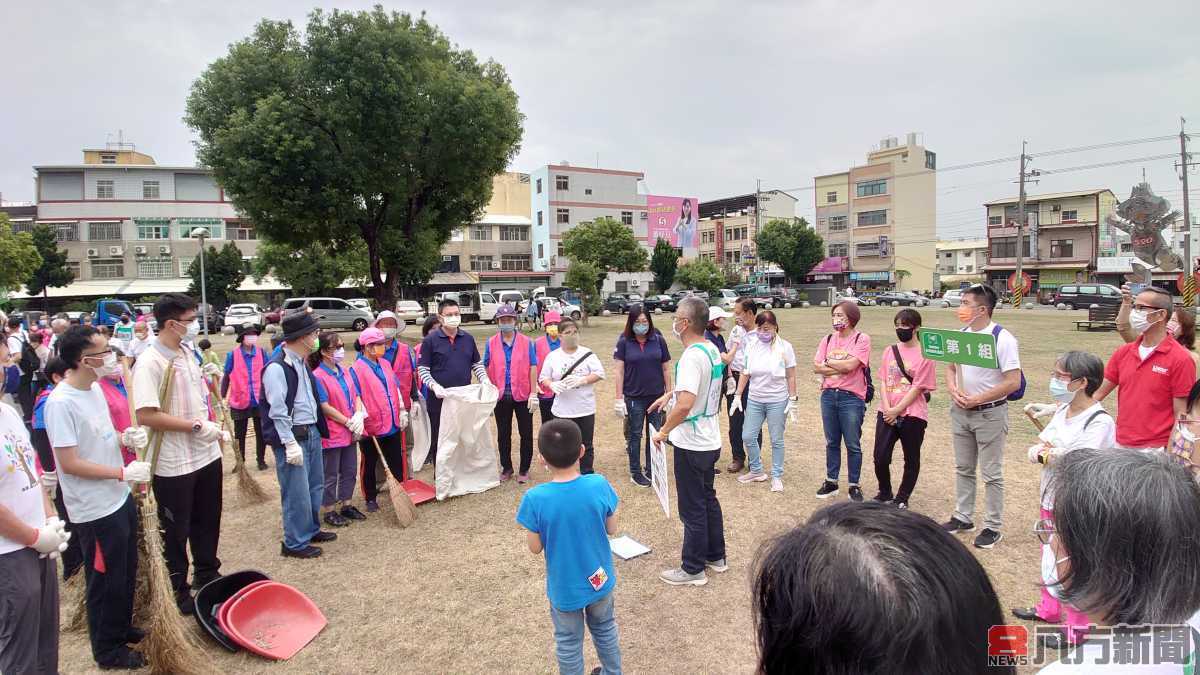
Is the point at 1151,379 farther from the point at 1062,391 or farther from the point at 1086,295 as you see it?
the point at 1086,295

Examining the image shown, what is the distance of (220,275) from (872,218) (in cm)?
5478

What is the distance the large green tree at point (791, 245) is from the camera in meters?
50.0

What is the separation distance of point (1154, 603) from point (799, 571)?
76 cm

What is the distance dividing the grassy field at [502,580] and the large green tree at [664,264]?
4117 cm

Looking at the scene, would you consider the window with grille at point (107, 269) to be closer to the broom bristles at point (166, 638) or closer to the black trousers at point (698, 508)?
the broom bristles at point (166, 638)

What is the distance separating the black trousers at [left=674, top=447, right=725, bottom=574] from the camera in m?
3.96

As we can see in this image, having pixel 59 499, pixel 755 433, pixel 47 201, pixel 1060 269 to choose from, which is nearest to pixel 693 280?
pixel 1060 269

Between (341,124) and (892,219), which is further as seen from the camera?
(892,219)

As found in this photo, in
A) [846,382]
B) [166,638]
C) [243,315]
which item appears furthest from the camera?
[243,315]

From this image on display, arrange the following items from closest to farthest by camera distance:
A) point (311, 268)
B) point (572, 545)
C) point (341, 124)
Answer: point (572, 545), point (341, 124), point (311, 268)

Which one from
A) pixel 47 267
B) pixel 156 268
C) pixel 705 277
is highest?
pixel 156 268

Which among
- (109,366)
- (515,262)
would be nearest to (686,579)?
(109,366)

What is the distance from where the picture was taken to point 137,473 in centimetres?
333

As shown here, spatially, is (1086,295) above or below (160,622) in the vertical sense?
above
